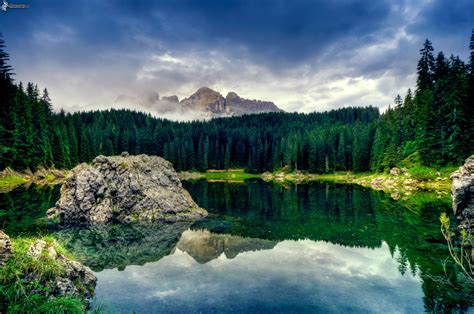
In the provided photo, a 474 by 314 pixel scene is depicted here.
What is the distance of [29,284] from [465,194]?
121ft

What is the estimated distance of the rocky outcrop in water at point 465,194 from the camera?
3089 centimetres

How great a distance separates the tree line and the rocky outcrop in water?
4299cm

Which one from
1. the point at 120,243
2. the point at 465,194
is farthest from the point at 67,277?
the point at 465,194

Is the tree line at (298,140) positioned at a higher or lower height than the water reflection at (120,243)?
higher

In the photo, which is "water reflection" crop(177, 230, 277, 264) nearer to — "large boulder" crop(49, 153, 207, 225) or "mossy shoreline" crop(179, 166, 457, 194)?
"large boulder" crop(49, 153, 207, 225)

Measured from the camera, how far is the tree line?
73.2m

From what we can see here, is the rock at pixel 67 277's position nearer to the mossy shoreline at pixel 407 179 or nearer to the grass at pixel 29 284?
the grass at pixel 29 284

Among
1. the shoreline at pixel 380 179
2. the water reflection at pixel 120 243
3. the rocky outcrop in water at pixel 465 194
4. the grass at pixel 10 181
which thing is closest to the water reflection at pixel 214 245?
the water reflection at pixel 120 243

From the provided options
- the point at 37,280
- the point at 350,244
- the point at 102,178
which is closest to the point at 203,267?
the point at 37,280

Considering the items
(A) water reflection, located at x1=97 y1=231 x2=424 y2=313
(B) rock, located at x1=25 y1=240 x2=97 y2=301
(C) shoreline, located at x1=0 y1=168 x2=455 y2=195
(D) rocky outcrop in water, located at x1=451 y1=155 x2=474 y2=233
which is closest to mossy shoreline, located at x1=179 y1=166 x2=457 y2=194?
(C) shoreline, located at x1=0 y1=168 x2=455 y2=195

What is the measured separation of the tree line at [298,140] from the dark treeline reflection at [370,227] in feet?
91.7

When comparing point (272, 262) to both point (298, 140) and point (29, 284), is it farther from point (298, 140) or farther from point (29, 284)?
point (298, 140)

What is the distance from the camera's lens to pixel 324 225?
3944 centimetres

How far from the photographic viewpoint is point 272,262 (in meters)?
25.2
